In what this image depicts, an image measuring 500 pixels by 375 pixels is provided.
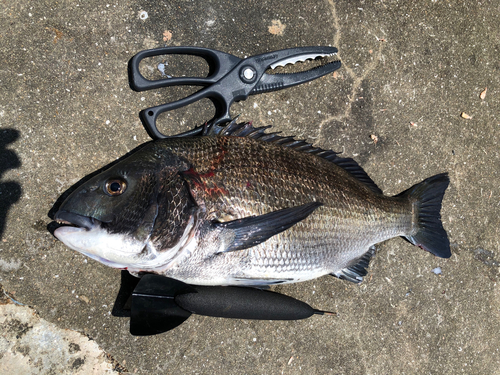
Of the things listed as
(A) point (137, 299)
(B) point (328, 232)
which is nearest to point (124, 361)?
(A) point (137, 299)

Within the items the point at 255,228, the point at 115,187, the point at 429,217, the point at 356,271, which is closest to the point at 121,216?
the point at 115,187

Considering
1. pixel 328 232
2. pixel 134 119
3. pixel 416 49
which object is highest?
pixel 134 119

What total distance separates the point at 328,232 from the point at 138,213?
1017mm

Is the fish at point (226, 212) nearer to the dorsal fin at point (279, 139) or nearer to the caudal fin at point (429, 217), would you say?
the dorsal fin at point (279, 139)

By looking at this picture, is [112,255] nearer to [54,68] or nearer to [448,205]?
[54,68]

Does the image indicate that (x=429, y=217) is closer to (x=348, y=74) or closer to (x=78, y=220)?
(x=348, y=74)

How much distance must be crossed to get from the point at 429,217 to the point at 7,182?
2.65m

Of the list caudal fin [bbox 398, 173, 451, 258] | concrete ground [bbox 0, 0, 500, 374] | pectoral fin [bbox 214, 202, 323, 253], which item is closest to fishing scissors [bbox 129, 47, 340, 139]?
concrete ground [bbox 0, 0, 500, 374]

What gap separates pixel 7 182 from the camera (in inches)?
69.2

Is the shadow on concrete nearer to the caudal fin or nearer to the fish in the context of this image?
the fish

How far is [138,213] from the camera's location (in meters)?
1.45

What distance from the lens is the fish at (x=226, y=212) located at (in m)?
1.45

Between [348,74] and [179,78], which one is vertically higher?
[179,78]

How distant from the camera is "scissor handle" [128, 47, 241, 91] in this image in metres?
1.87
